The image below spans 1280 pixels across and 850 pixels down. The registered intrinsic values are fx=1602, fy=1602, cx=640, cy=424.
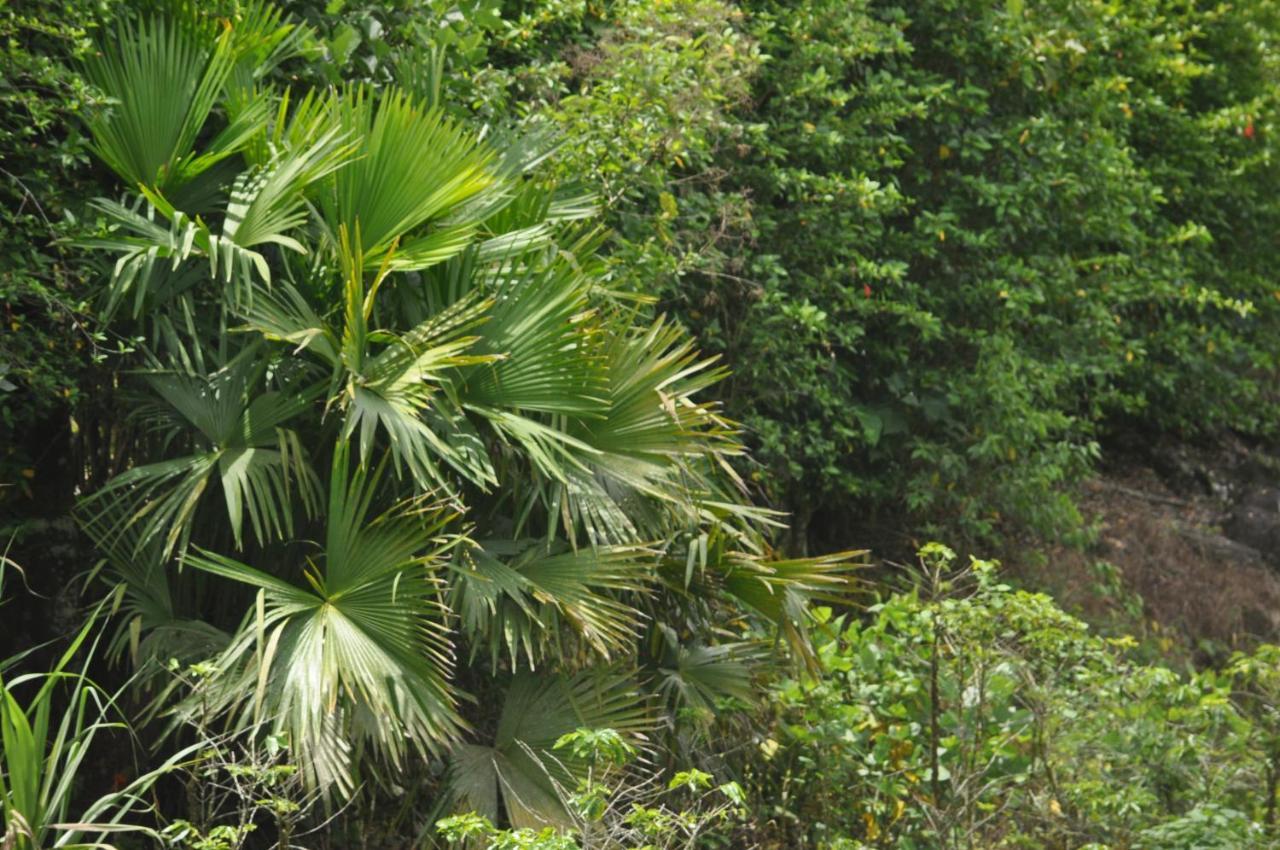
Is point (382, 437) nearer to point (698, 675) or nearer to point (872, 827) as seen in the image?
point (698, 675)

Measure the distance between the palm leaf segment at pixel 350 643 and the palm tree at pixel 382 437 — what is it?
0.01m

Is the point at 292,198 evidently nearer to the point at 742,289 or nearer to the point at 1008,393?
the point at 742,289

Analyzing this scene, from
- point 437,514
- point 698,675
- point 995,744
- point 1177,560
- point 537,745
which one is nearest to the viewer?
point 437,514

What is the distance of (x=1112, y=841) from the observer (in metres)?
6.00

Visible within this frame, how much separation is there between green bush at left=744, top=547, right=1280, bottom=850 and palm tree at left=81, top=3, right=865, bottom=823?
27.0 inches

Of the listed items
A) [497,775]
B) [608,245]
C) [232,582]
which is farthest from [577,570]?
[608,245]

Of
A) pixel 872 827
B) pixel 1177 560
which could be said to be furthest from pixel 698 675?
pixel 1177 560

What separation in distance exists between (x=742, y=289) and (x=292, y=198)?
3.61 meters

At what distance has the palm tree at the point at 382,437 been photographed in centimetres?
471

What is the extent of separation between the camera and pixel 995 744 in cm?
594

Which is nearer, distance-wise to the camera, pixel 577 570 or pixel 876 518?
pixel 577 570

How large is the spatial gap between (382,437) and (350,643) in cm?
86

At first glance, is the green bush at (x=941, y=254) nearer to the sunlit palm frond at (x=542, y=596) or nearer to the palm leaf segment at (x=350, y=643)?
the sunlit palm frond at (x=542, y=596)

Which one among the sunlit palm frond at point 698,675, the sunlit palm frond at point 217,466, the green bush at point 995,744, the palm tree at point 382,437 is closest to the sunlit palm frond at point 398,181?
the palm tree at point 382,437
